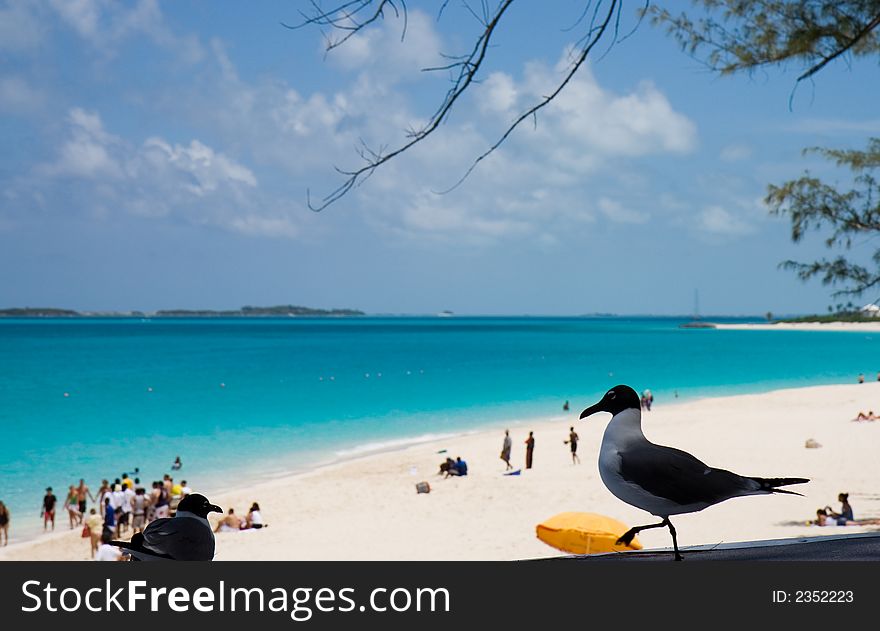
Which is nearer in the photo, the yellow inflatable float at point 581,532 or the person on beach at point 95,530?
the yellow inflatable float at point 581,532

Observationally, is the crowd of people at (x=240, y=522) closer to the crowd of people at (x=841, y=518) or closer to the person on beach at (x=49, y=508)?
the person on beach at (x=49, y=508)

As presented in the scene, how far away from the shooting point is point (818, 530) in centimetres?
977

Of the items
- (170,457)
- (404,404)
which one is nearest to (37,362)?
(404,404)

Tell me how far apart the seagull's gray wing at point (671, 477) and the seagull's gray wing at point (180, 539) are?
856 mm

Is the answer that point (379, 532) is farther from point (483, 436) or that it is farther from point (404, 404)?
point (404, 404)

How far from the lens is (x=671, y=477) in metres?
1.50

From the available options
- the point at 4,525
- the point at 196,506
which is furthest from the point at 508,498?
the point at 196,506

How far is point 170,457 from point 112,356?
54502 millimetres

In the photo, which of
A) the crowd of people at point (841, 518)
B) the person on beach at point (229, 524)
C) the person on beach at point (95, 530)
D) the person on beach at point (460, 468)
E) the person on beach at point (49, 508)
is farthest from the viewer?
the person on beach at point (460, 468)

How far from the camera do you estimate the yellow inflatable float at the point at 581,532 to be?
9.52 meters

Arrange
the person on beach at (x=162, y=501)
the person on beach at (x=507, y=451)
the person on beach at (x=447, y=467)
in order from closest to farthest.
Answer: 1. the person on beach at (x=162, y=501)
2. the person on beach at (x=447, y=467)
3. the person on beach at (x=507, y=451)

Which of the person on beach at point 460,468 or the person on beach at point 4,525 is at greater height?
the person on beach at point 460,468

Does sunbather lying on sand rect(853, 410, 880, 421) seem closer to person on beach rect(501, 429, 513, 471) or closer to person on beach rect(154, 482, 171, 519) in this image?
person on beach rect(501, 429, 513, 471)

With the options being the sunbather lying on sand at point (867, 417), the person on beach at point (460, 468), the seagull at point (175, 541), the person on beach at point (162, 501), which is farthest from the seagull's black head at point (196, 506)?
the sunbather lying on sand at point (867, 417)
